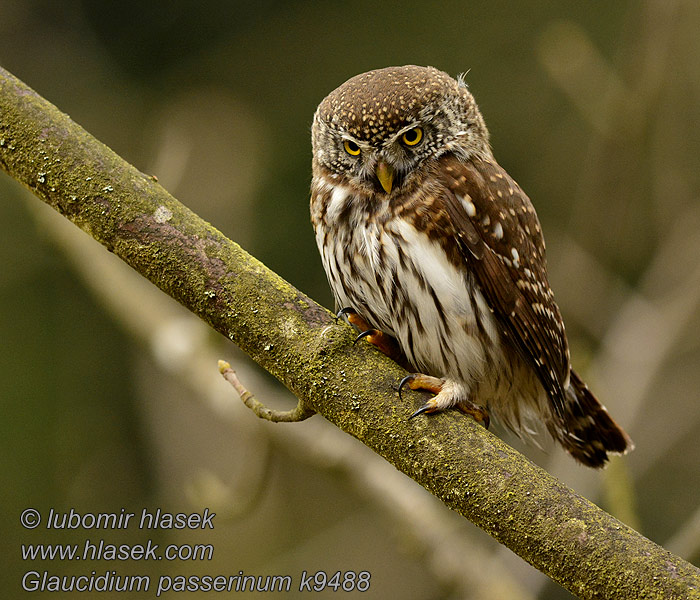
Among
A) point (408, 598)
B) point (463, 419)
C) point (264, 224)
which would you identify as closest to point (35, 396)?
point (264, 224)

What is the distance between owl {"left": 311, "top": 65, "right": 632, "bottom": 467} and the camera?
2.54 meters

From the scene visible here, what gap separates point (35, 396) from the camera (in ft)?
19.8

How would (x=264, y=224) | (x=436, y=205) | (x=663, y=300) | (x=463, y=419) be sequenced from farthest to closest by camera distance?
(x=264, y=224), (x=663, y=300), (x=436, y=205), (x=463, y=419)

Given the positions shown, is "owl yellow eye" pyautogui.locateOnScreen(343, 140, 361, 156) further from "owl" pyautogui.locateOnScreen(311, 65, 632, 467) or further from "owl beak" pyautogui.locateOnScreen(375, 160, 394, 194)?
"owl beak" pyautogui.locateOnScreen(375, 160, 394, 194)

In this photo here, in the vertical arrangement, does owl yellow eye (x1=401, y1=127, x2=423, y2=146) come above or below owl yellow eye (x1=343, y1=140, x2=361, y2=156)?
above

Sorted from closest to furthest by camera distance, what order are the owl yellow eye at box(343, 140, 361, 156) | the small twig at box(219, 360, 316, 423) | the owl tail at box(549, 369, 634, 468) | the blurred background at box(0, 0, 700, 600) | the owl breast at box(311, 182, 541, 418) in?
the small twig at box(219, 360, 316, 423), the owl breast at box(311, 182, 541, 418), the owl yellow eye at box(343, 140, 361, 156), the owl tail at box(549, 369, 634, 468), the blurred background at box(0, 0, 700, 600)

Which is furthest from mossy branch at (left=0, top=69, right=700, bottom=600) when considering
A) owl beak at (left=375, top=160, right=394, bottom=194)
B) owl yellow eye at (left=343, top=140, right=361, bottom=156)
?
owl yellow eye at (left=343, top=140, right=361, bottom=156)

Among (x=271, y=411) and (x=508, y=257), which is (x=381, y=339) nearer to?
(x=508, y=257)

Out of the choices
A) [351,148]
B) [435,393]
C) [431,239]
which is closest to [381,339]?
[431,239]

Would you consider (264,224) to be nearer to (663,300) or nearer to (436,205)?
(663,300)

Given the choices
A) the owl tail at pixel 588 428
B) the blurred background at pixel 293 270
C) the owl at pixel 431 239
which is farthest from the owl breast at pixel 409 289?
the blurred background at pixel 293 270

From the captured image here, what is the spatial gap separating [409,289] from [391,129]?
0.48 metres

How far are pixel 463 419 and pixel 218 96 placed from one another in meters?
4.54

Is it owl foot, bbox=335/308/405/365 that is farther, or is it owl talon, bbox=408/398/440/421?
owl foot, bbox=335/308/405/365
